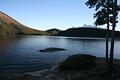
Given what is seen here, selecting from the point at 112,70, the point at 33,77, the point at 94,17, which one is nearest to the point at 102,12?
the point at 94,17

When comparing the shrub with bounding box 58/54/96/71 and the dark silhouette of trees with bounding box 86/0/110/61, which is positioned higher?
the dark silhouette of trees with bounding box 86/0/110/61

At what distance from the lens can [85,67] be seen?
31469 mm

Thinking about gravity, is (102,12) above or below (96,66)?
above

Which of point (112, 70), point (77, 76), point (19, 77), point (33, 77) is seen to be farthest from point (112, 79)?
point (19, 77)

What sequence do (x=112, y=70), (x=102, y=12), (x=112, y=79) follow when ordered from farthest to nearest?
(x=102, y=12) → (x=112, y=70) → (x=112, y=79)

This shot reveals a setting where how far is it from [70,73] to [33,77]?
5.15m

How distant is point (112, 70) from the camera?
29.6 meters

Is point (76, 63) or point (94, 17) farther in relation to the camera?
point (94, 17)

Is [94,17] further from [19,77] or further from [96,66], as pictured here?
[19,77]

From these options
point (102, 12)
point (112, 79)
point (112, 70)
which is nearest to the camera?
point (112, 79)

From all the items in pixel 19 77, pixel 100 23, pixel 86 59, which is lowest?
pixel 19 77

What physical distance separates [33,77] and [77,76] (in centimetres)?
617

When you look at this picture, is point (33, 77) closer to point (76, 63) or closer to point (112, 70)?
point (76, 63)

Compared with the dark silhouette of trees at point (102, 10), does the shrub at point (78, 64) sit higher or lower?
lower
